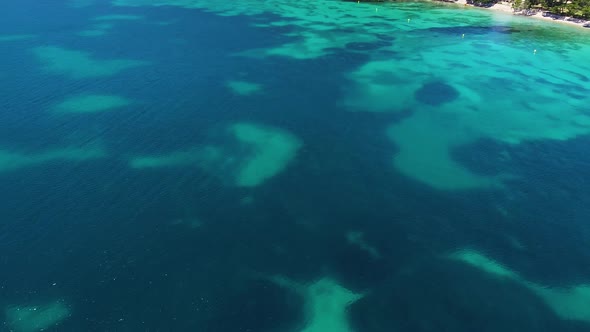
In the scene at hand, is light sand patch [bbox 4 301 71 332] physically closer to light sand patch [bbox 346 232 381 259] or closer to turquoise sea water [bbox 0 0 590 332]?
turquoise sea water [bbox 0 0 590 332]

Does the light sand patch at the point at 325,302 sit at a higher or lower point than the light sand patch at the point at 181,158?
lower

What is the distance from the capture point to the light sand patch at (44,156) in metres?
33.1

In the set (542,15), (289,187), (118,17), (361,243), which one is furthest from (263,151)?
(542,15)

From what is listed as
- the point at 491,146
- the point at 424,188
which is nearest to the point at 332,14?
the point at 491,146

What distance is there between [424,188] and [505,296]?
35.0 feet

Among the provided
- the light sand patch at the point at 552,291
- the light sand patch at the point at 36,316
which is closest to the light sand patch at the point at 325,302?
the light sand patch at the point at 552,291

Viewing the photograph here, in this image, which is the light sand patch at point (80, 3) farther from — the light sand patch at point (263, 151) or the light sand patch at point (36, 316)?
the light sand patch at point (36, 316)

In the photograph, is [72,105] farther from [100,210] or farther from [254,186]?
[254,186]

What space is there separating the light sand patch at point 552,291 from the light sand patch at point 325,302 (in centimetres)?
817

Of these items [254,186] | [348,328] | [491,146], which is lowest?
[348,328]

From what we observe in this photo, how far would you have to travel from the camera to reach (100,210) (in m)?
28.6

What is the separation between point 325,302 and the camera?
76.1 ft

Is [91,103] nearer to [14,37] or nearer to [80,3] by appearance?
[14,37]

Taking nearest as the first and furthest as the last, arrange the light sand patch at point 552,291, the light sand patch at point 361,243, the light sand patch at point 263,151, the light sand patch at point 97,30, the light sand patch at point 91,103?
1. the light sand patch at point 552,291
2. the light sand patch at point 361,243
3. the light sand patch at point 263,151
4. the light sand patch at point 91,103
5. the light sand patch at point 97,30
